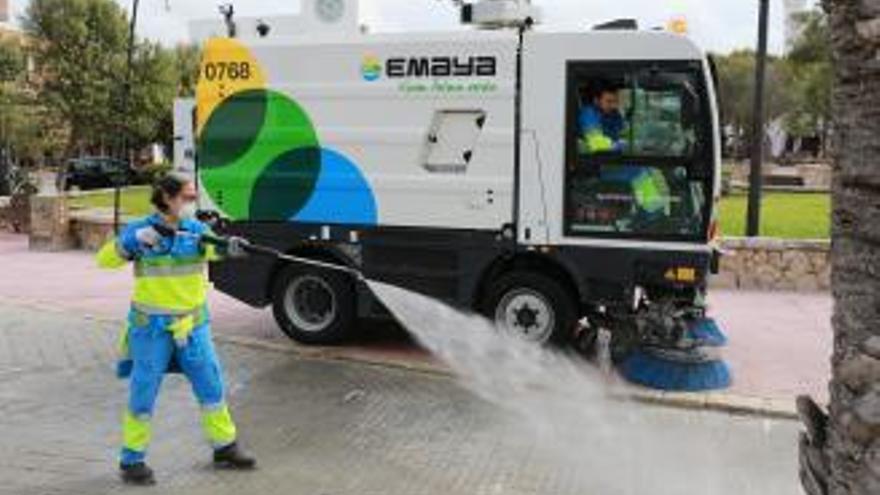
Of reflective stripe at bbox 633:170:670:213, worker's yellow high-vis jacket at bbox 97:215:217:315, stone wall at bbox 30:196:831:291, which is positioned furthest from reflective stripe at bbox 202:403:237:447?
stone wall at bbox 30:196:831:291

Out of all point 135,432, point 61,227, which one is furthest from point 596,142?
point 61,227

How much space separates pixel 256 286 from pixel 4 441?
358 cm

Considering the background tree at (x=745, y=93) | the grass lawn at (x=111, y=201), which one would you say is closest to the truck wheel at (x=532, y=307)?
the grass lawn at (x=111, y=201)

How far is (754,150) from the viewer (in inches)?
608

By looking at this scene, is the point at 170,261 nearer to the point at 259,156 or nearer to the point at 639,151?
the point at 259,156

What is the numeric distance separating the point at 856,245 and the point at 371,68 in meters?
8.33

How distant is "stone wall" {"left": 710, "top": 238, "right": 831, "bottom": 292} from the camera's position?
14.2 metres

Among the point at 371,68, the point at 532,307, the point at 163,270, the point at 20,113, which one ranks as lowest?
the point at 532,307

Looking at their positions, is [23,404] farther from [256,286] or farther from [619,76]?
[619,76]

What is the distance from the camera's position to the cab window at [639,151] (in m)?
9.30

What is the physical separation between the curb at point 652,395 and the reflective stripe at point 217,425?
307cm

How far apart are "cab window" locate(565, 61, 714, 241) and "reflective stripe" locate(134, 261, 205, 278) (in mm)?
3682

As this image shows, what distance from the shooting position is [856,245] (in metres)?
2.12

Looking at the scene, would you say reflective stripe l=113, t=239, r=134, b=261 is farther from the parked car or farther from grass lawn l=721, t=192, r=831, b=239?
the parked car
